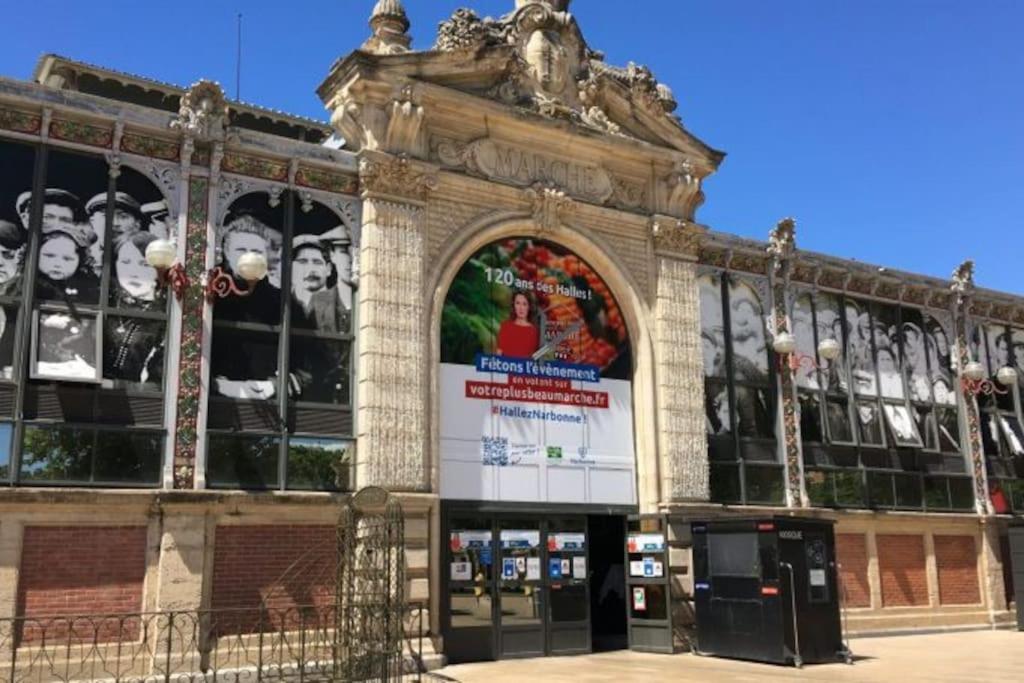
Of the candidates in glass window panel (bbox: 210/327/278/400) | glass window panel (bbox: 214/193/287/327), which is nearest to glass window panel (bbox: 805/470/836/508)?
glass window panel (bbox: 210/327/278/400)

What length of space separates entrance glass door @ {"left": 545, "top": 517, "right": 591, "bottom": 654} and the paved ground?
0.38 m

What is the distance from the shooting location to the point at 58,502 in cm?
1243

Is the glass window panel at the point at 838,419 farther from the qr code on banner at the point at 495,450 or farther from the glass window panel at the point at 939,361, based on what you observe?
the qr code on banner at the point at 495,450

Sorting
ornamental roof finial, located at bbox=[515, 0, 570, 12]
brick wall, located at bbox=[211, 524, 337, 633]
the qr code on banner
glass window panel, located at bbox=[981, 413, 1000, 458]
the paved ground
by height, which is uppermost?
ornamental roof finial, located at bbox=[515, 0, 570, 12]

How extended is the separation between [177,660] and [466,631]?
4448 millimetres

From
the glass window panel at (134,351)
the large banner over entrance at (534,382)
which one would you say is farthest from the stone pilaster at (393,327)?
the glass window panel at (134,351)

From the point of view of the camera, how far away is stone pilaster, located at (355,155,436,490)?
1491 cm

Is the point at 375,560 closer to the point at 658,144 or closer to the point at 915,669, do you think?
the point at 915,669

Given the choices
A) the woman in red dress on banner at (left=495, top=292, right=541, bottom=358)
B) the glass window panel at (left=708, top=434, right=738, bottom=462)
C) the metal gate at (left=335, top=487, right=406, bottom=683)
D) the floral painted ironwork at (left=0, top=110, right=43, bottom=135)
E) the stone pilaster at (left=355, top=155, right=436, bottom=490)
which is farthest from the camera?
the glass window panel at (left=708, top=434, right=738, bottom=462)

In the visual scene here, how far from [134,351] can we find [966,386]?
18481mm

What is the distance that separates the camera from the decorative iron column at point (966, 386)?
22.3 meters

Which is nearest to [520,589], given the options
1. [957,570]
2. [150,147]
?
[150,147]

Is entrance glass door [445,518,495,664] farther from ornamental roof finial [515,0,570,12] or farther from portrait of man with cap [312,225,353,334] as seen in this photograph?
ornamental roof finial [515,0,570,12]

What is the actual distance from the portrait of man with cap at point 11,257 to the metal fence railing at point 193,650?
4.32 metres
